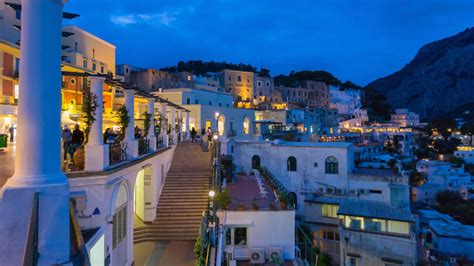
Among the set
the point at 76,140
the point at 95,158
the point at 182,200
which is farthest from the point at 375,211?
the point at 76,140

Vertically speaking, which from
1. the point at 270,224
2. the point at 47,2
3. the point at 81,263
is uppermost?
the point at 47,2

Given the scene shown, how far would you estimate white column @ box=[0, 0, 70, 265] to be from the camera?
12.4ft

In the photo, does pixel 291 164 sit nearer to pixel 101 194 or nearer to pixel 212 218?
pixel 212 218

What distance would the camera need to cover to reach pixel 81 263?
418 centimetres

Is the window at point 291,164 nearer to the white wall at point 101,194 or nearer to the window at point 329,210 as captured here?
the window at point 329,210

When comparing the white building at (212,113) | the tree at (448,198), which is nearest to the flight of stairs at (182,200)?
the white building at (212,113)

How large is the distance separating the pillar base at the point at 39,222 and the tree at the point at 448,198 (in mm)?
47582

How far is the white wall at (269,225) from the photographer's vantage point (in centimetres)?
1268

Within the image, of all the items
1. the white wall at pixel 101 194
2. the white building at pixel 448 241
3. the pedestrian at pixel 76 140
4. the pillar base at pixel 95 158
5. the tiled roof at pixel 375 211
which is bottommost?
the white building at pixel 448 241

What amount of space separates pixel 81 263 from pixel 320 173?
80.4 feet

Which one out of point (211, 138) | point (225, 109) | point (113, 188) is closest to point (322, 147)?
point (211, 138)

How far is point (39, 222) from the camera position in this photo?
12.6 feet

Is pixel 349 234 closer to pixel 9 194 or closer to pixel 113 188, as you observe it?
pixel 113 188

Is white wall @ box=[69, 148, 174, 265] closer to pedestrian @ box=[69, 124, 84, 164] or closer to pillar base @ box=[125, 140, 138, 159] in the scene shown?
pillar base @ box=[125, 140, 138, 159]
